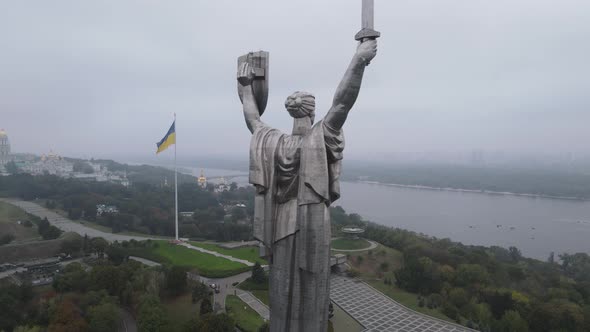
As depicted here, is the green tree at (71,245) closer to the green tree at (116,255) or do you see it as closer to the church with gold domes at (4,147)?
the green tree at (116,255)

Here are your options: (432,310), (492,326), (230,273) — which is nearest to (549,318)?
(492,326)

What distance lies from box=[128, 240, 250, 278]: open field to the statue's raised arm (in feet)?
Result: 70.1

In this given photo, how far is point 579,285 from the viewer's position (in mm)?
23625

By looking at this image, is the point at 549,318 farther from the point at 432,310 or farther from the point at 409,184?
→ the point at 409,184

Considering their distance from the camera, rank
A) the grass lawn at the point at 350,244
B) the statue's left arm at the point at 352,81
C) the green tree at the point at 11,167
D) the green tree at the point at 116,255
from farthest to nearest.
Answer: the green tree at the point at 11,167, the grass lawn at the point at 350,244, the green tree at the point at 116,255, the statue's left arm at the point at 352,81

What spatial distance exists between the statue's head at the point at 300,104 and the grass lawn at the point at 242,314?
1478cm

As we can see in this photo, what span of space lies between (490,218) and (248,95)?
75249 mm

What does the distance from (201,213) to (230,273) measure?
26.8 meters

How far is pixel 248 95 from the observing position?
6.04m

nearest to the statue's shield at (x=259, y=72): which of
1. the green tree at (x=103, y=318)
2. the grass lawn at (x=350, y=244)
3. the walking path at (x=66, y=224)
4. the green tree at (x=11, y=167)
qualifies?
the green tree at (x=103, y=318)

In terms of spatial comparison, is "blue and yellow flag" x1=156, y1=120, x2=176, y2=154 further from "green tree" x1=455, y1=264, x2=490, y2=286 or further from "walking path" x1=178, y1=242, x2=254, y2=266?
"green tree" x1=455, y1=264, x2=490, y2=286

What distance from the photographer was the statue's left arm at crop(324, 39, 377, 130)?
464 centimetres

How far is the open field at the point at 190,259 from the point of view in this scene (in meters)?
25.9

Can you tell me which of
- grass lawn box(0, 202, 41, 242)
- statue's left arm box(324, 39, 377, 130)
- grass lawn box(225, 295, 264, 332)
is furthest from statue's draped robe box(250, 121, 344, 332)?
grass lawn box(0, 202, 41, 242)
